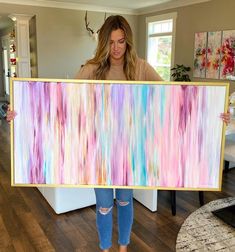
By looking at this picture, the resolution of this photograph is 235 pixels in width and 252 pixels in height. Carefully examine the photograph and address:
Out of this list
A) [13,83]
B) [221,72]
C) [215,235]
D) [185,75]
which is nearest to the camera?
[13,83]

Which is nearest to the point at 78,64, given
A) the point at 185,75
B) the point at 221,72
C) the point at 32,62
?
the point at 32,62

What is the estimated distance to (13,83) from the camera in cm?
126

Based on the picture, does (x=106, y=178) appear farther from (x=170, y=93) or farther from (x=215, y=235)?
(x=215, y=235)

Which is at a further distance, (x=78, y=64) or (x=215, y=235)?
(x=78, y=64)

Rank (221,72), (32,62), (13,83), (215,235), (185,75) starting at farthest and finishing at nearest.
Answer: (32,62), (185,75), (221,72), (215,235), (13,83)

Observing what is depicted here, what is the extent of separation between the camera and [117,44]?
140 centimetres

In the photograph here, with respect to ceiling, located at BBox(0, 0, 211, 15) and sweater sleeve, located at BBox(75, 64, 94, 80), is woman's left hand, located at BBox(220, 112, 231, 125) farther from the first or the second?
ceiling, located at BBox(0, 0, 211, 15)

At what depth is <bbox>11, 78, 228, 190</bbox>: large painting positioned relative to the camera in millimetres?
1279

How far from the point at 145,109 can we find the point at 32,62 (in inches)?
228

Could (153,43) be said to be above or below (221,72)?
above

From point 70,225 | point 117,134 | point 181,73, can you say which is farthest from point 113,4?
point 117,134

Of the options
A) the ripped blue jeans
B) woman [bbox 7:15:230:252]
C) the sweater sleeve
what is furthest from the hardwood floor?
the sweater sleeve

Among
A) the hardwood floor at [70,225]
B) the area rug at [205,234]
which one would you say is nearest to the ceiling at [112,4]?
the hardwood floor at [70,225]

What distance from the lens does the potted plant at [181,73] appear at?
5727mm
